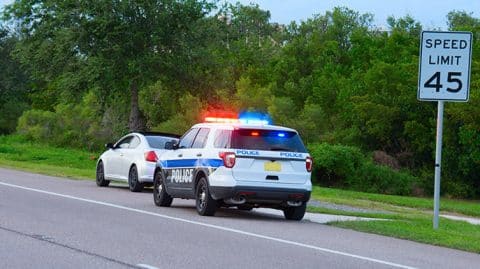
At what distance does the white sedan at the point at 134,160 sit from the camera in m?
22.6

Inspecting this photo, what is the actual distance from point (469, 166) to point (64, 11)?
20954mm

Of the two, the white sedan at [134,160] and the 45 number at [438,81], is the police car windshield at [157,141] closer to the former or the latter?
the white sedan at [134,160]

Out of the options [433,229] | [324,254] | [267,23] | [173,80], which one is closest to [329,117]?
[173,80]

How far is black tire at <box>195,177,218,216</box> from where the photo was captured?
15.9m

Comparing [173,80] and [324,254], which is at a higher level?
[173,80]

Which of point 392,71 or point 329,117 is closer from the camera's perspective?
point 392,71

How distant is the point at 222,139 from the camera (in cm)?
1599

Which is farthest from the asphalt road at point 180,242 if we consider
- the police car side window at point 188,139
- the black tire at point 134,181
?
the black tire at point 134,181

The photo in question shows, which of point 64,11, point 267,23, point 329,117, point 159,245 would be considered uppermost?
point 267,23

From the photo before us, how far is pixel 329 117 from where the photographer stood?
51.3m

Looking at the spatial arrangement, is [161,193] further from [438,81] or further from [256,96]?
[256,96]

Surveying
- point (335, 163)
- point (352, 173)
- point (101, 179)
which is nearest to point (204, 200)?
point (101, 179)

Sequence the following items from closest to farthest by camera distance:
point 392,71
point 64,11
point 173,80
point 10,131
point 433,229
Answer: point 433,229, point 64,11, point 173,80, point 392,71, point 10,131

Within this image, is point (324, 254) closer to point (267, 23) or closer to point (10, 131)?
point (10, 131)
